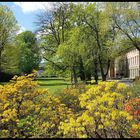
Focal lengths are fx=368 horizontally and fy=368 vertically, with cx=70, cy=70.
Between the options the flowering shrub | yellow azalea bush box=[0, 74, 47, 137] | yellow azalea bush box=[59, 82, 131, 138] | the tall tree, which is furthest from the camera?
the tall tree

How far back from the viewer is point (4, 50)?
4566cm

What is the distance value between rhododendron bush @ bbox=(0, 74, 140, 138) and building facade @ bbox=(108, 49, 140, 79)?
213ft

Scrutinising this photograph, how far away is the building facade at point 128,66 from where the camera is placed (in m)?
76.0

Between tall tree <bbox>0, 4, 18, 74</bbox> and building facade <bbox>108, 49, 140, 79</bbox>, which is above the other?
tall tree <bbox>0, 4, 18, 74</bbox>

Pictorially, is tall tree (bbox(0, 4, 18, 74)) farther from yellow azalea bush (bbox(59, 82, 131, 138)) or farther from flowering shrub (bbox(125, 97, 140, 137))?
yellow azalea bush (bbox(59, 82, 131, 138))

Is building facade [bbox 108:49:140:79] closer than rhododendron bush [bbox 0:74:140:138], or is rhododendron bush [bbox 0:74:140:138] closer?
rhododendron bush [bbox 0:74:140:138]

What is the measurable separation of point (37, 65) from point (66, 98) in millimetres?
56780

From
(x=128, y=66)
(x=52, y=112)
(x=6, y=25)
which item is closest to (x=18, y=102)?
(x=52, y=112)

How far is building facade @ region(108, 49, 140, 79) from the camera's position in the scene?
249ft

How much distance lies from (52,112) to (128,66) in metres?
76.6

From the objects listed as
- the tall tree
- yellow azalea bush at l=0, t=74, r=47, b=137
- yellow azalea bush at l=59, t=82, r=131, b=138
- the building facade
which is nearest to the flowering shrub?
yellow azalea bush at l=59, t=82, r=131, b=138

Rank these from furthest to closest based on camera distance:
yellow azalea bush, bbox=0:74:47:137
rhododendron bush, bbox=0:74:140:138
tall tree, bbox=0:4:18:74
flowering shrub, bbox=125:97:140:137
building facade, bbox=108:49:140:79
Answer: building facade, bbox=108:49:140:79
tall tree, bbox=0:4:18:74
yellow azalea bush, bbox=0:74:47:137
flowering shrub, bbox=125:97:140:137
rhododendron bush, bbox=0:74:140:138

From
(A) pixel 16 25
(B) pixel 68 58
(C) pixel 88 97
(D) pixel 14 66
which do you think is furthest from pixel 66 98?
(D) pixel 14 66

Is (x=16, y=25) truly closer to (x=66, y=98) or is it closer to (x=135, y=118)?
(x=66, y=98)
